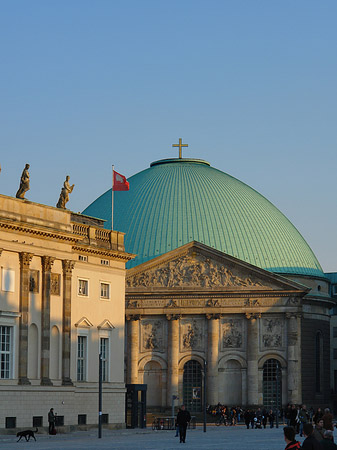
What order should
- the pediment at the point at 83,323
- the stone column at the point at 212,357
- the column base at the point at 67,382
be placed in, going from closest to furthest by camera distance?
1. the column base at the point at 67,382
2. the pediment at the point at 83,323
3. the stone column at the point at 212,357

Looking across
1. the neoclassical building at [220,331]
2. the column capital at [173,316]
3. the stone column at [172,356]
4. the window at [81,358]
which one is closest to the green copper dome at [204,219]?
the neoclassical building at [220,331]

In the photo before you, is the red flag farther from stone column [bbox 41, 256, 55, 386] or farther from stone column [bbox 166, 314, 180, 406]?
stone column [bbox 166, 314, 180, 406]

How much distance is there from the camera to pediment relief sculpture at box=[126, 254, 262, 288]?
94312 millimetres

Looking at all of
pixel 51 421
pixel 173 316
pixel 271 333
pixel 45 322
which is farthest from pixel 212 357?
pixel 51 421

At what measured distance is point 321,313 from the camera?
99.3 m

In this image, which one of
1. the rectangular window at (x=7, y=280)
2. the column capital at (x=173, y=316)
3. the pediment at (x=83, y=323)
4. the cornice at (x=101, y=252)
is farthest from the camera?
the column capital at (x=173, y=316)

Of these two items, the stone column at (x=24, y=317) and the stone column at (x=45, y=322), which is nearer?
the stone column at (x=24, y=317)

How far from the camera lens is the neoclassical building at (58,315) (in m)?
55.4

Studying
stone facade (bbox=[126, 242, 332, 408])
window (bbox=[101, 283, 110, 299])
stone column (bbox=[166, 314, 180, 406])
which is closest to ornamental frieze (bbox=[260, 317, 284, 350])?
stone facade (bbox=[126, 242, 332, 408])

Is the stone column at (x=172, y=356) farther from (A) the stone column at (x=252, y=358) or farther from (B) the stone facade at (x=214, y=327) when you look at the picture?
(A) the stone column at (x=252, y=358)

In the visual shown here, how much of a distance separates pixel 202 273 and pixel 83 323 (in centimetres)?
3355

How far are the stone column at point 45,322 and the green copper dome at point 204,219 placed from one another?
138 feet

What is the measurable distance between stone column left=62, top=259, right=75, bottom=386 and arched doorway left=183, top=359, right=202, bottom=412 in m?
36.1

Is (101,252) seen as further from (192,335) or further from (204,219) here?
(204,219)
